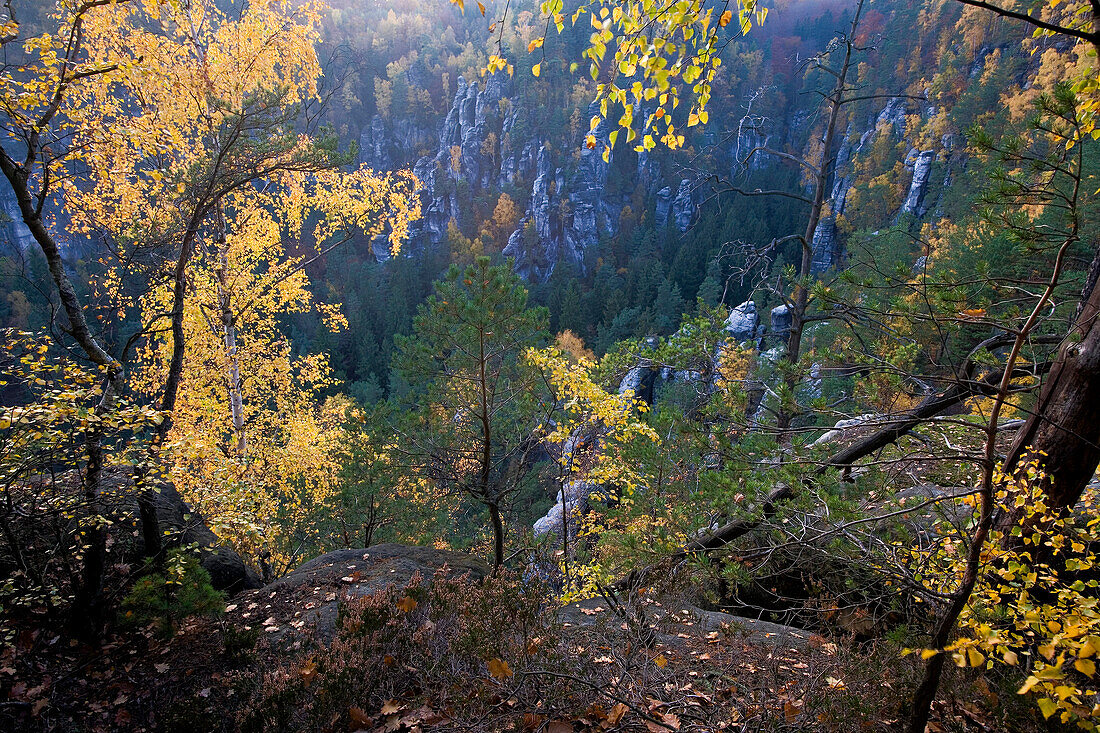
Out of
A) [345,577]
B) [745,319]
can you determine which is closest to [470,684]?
[345,577]

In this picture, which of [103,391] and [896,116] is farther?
[896,116]

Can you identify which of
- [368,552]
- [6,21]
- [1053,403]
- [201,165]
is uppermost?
[6,21]

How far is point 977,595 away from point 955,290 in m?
1.53

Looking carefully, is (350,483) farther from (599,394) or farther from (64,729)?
(64,729)

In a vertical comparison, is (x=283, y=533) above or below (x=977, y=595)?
below

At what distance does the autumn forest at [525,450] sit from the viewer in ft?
7.54

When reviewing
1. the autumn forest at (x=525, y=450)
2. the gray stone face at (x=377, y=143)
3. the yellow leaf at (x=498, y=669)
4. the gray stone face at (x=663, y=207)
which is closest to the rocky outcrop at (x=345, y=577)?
the autumn forest at (x=525, y=450)

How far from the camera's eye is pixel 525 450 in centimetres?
724

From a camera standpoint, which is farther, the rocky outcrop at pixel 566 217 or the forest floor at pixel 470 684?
the rocky outcrop at pixel 566 217

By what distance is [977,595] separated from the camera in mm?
2176

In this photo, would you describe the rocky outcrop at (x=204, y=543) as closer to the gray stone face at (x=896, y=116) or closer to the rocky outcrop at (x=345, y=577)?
the rocky outcrop at (x=345, y=577)

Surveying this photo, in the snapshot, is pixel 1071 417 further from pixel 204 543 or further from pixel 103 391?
pixel 204 543

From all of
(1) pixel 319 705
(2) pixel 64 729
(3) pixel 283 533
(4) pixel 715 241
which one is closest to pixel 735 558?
(1) pixel 319 705

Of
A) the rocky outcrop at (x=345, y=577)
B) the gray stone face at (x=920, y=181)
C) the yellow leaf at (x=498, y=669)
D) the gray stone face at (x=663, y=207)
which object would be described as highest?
the gray stone face at (x=663, y=207)
